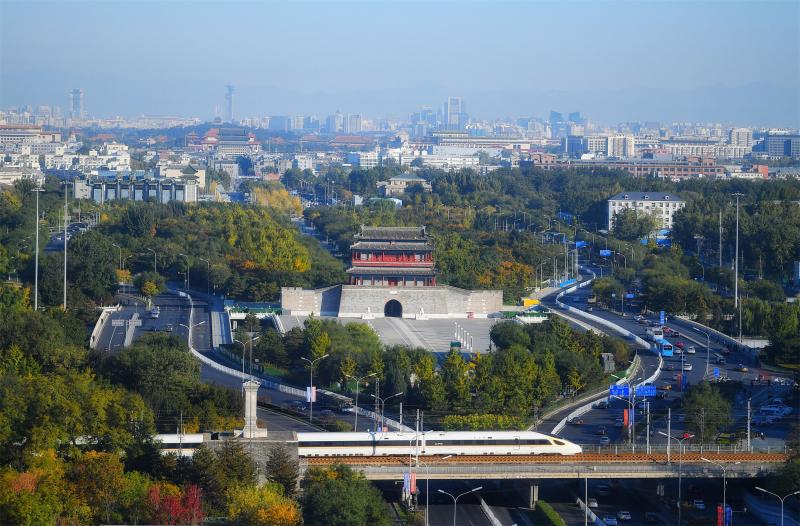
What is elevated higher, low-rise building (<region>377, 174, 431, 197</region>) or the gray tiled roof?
the gray tiled roof

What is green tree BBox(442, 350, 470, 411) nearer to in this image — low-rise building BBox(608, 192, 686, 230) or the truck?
the truck

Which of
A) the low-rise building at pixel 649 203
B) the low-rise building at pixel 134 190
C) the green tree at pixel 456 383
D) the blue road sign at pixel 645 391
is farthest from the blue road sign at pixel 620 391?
the low-rise building at pixel 134 190

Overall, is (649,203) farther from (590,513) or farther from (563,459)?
(590,513)

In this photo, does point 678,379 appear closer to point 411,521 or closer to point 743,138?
point 411,521

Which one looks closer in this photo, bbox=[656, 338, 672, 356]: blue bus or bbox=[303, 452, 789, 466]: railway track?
bbox=[303, 452, 789, 466]: railway track

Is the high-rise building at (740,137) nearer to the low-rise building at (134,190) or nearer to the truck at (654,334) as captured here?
the low-rise building at (134,190)

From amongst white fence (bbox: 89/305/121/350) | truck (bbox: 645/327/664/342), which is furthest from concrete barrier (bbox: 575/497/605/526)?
truck (bbox: 645/327/664/342)
